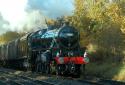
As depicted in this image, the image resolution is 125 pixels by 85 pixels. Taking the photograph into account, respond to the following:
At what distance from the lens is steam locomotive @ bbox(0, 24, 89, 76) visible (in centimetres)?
2316

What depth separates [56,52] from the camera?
2391 cm

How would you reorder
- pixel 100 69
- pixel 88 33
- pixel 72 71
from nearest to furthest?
pixel 72 71 → pixel 100 69 → pixel 88 33

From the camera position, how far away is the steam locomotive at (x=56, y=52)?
23.2 meters

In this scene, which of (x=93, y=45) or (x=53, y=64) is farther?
(x=93, y=45)

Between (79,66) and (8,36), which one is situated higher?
(8,36)

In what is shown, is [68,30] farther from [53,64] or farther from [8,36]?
[8,36]

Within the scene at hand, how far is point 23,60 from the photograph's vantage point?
3072 cm

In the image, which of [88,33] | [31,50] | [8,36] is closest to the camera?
[31,50]

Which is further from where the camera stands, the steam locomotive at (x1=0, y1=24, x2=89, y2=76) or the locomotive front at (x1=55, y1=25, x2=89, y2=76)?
the steam locomotive at (x1=0, y1=24, x2=89, y2=76)

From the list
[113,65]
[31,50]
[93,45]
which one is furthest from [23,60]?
[113,65]

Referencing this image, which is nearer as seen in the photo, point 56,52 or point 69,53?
point 69,53

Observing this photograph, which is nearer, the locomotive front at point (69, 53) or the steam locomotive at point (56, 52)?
the locomotive front at point (69, 53)

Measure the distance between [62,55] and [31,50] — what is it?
15.8ft

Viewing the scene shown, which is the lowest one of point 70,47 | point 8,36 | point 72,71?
point 72,71
